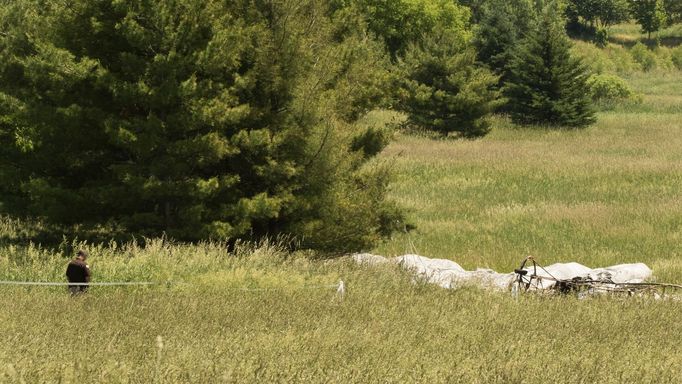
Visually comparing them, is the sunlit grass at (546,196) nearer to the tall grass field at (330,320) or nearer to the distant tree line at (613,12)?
the tall grass field at (330,320)

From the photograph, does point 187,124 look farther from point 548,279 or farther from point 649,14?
point 649,14

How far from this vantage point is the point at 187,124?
1555 centimetres

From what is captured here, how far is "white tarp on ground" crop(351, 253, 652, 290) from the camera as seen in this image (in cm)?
1452

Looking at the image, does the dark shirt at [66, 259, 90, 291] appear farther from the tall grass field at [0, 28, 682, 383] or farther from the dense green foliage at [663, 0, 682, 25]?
the dense green foliage at [663, 0, 682, 25]

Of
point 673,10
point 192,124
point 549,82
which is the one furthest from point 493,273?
point 673,10

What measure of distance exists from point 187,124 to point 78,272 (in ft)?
18.2

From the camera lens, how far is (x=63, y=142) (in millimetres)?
16562

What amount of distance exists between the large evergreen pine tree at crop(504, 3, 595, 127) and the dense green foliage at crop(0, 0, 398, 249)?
33.8 metres

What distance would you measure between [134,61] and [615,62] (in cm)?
8173

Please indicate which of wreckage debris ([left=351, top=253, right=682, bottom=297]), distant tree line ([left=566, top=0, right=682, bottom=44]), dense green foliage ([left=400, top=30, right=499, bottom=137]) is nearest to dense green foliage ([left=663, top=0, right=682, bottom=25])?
distant tree line ([left=566, top=0, right=682, bottom=44])

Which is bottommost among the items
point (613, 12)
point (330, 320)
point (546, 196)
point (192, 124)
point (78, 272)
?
point (546, 196)

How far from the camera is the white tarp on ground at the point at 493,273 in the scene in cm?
1452

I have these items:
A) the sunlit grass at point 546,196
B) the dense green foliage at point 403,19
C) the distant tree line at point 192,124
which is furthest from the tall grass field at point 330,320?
the dense green foliage at point 403,19

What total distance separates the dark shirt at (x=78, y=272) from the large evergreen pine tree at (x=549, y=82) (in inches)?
1648
